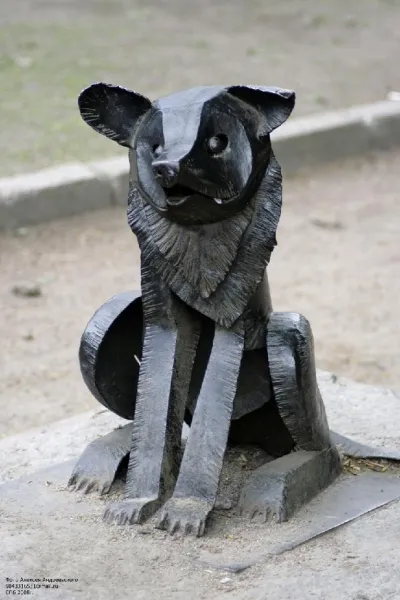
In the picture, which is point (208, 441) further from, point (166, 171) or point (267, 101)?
point (267, 101)

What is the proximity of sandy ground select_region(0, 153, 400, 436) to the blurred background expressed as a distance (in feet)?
0.03

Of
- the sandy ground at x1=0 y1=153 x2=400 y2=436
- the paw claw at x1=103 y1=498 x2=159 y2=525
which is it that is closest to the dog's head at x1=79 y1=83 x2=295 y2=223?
the paw claw at x1=103 y1=498 x2=159 y2=525

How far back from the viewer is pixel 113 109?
311cm

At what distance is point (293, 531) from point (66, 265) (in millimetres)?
3427

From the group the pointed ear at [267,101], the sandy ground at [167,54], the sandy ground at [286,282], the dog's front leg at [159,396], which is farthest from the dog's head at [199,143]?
the sandy ground at [167,54]

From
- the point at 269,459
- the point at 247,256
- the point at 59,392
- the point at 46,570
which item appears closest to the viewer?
the point at 46,570

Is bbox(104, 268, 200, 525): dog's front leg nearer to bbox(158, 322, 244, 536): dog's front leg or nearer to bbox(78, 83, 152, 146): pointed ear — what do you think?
bbox(158, 322, 244, 536): dog's front leg

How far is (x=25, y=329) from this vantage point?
5449mm

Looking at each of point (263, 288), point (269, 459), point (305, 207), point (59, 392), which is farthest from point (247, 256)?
point (305, 207)

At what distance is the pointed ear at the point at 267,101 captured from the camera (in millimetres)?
3000

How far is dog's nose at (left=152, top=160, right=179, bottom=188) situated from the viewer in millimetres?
2803

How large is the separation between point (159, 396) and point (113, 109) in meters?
0.74

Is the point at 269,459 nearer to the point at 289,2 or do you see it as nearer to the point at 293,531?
the point at 293,531

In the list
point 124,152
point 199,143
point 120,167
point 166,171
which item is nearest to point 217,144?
point 199,143
